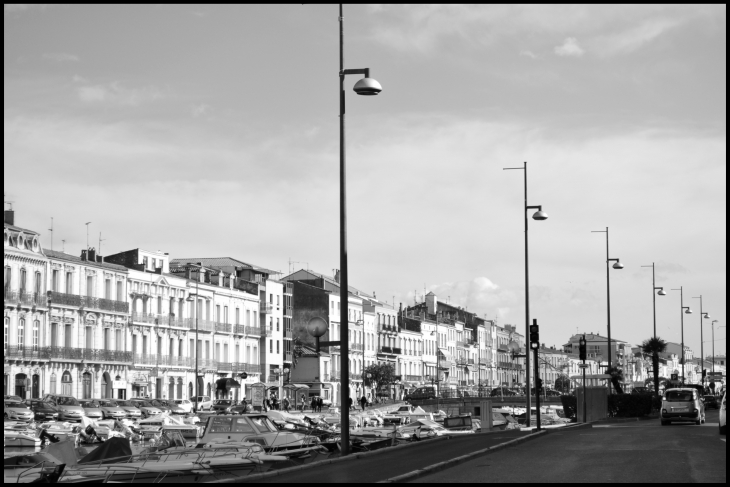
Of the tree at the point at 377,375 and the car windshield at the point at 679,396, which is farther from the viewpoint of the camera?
the tree at the point at 377,375

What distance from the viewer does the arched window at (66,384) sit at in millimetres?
81750

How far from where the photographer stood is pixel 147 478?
24516 mm

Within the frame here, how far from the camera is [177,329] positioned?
98.0 m

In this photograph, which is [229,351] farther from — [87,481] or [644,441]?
[87,481]

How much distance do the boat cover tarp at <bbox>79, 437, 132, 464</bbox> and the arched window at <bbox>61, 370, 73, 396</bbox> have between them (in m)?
54.1

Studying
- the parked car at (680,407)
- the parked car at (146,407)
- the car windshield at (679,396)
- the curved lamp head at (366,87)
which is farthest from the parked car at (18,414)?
the curved lamp head at (366,87)

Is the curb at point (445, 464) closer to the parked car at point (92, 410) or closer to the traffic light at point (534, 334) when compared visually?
the traffic light at point (534, 334)

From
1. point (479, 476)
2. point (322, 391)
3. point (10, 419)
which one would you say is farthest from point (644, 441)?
point (322, 391)

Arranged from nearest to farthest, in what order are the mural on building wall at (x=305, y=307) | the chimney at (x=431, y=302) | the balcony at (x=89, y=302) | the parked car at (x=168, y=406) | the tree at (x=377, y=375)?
the parked car at (x=168, y=406), the balcony at (x=89, y=302), the mural on building wall at (x=305, y=307), the tree at (x=377, y=375), the chimney at (x=431, y=302)

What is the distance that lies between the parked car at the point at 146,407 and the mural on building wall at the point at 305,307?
43.3 metres

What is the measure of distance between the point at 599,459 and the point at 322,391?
3810 inches

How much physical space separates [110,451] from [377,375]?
100095 mm

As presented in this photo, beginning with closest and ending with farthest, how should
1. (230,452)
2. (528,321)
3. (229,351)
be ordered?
(230,452) < (528,321) < (229,351)

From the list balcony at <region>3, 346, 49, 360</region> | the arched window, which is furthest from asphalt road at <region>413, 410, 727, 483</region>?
the arched window
